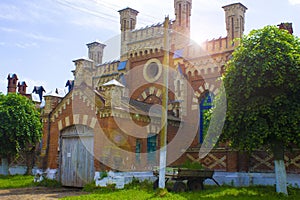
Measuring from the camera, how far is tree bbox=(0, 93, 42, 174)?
75.3 ft

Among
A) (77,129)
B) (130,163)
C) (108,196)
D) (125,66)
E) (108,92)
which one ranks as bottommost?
(108,196)

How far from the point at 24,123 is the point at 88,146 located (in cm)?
855

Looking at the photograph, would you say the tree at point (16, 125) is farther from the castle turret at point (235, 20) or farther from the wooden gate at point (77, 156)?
the castle turret at point (235, 20)

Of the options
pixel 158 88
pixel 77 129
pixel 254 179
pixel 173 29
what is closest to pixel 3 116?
pixel 77 129

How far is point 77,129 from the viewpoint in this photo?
17.6 meters

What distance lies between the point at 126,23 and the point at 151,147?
10.6 metres

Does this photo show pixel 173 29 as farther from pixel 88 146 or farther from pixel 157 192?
pixel 157 192

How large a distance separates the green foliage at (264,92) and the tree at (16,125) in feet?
47.8

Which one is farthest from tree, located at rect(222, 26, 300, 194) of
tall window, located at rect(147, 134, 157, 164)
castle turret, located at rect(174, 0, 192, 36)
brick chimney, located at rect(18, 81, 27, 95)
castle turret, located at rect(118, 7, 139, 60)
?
brick chimney, located at rect(18, 81, 27, 95)

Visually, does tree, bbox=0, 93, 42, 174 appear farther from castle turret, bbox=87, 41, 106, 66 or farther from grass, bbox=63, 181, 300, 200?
grass, bbox=63, 181, 300, 200

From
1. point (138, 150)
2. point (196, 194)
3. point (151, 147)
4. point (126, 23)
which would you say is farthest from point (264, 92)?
point (126, 23)

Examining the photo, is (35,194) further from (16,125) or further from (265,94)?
(265,94)

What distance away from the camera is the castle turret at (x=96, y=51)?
2875 centimetres

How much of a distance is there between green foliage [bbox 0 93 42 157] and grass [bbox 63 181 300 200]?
974 cm
